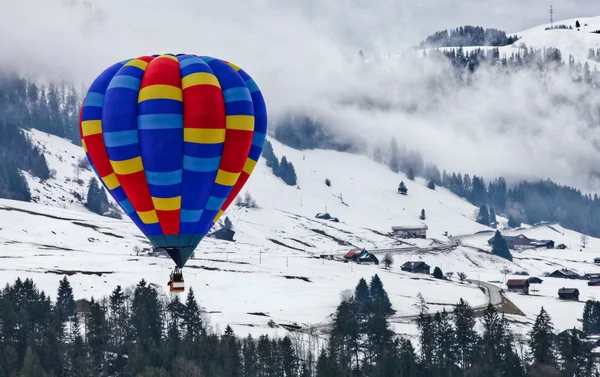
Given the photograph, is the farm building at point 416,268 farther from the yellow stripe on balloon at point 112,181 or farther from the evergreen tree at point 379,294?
the yellow stripe on balloon at point 112,181

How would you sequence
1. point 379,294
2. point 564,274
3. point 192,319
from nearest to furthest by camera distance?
point 192,319 < point 379,294 < point 564,274

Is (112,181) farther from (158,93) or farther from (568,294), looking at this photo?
(568,294)

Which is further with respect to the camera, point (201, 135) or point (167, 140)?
point (201, 135)

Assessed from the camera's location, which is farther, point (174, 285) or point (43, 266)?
point (43, 266)

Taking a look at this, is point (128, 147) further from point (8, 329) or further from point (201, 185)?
point (8, 329)

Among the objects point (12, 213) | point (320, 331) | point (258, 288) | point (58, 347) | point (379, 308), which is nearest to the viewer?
point (58, 347)

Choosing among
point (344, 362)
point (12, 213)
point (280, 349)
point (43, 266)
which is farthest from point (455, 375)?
point (12, 213)

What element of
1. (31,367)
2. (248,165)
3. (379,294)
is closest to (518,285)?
(379,294)

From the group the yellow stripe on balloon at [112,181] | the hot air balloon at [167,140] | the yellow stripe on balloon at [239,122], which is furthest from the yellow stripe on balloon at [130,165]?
the yellow stripe on balloon at [239,122]

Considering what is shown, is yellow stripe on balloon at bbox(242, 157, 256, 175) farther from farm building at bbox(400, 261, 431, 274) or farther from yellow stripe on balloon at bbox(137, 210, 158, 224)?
farm building at bbox(400, 261, 431, 274)
